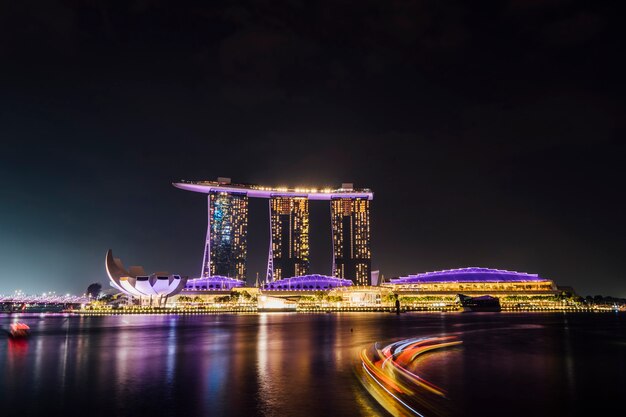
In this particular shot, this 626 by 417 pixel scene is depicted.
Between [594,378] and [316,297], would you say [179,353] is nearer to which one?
[594,378]

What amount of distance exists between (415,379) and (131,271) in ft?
357

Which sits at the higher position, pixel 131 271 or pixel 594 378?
pixel 131 271

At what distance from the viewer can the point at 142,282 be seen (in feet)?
355

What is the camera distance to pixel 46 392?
58.5ft

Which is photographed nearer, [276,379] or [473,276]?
[276,379]

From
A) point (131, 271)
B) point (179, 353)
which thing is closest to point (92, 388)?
point (179, 353)

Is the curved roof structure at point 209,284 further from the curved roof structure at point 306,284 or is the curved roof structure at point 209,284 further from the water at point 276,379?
the water at point 276,379

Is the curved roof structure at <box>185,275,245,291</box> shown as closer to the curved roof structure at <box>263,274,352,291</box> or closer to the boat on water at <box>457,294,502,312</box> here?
the curved roof structure at <box>263,274,352,291</box>

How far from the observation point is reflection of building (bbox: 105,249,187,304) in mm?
108000

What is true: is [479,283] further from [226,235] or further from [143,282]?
[143,282]

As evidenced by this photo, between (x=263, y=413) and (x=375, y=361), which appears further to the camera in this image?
(x=375, y=361)

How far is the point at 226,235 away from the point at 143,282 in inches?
3429

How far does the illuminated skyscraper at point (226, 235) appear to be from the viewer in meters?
190

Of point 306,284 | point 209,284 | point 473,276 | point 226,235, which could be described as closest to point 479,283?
point 473,276
